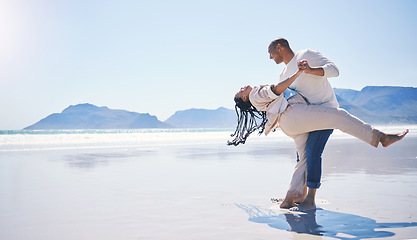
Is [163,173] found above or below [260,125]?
below

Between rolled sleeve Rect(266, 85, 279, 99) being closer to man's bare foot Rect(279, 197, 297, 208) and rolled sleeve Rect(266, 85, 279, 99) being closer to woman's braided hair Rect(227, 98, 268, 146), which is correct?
woman's braided hair Rect(227, 98, 268, 146)

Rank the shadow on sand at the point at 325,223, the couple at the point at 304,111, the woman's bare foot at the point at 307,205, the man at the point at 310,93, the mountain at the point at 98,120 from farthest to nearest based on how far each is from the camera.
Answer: the mountain at the point at 98,120 → the woman's bare foot at the point at 307,205 → the man at the point at 310,93 → the couple at the point at 304,111 → the shadow on sand at the point at 325,223

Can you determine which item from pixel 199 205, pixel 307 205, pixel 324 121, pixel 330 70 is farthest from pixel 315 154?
pixel 199 205

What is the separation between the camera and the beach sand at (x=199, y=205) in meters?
2.91

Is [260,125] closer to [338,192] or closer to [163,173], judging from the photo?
[338,192]

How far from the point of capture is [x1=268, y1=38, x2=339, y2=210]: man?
3490 mm

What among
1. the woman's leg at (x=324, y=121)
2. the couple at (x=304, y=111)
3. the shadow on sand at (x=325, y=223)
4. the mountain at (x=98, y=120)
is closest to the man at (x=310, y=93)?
the couple at (x=304, y=111)

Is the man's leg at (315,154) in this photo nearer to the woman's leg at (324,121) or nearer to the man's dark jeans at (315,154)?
the man's dark jeans at (315,154)

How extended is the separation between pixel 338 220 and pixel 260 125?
1.12 metres

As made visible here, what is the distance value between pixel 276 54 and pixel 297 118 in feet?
2.25

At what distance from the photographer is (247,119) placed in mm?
3912

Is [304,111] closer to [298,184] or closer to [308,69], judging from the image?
[308,69]

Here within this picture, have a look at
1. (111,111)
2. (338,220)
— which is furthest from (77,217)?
(111,111)

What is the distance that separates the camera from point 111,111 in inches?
7333
